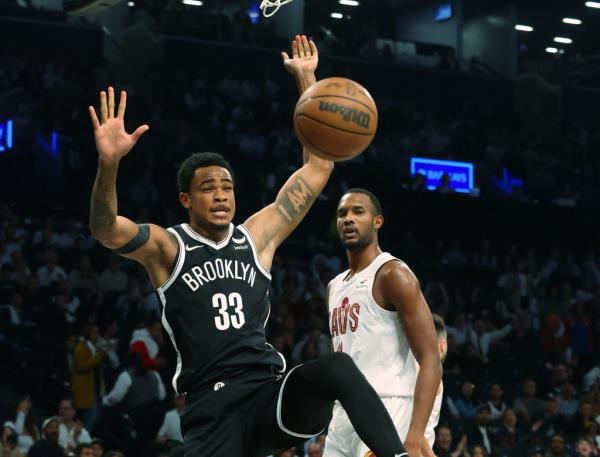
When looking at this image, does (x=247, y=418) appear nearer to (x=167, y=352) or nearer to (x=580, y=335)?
(x=167, y=352)

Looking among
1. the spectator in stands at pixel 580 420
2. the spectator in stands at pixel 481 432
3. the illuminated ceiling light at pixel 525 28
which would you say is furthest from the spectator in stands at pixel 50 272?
the illuminated ceiling light at pixel 525 28

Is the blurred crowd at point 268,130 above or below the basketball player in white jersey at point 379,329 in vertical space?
above

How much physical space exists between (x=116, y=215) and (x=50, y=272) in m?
8.95

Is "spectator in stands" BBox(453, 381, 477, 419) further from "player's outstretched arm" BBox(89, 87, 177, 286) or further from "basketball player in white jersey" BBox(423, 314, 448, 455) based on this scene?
"player's outstretched arm" BBox(89, 87, 177, 286)

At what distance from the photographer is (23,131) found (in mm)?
17859

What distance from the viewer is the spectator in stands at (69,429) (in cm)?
1098

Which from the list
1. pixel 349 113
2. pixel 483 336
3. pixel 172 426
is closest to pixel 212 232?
pixel 349 113

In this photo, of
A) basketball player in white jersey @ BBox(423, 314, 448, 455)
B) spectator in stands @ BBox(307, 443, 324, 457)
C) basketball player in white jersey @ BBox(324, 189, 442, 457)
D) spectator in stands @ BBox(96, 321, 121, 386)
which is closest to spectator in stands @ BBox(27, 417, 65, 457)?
spectator in stands @ BBox(96, 321, 121, 386)

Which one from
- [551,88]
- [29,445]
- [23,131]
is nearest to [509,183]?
[551,88]

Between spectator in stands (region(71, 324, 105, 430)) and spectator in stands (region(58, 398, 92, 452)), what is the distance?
0.75 m

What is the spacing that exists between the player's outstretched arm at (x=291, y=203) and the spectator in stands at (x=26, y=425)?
6001mm

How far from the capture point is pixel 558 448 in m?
13.4

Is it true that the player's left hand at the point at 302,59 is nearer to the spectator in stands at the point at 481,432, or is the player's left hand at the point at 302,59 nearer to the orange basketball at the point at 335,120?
the orange basketball at the point at 335,120

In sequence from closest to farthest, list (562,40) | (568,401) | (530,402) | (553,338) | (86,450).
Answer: (86,450) < (530,402) < (568,401) < (553,338) < (562,40)
